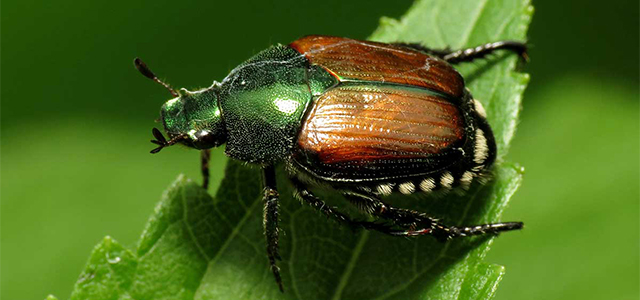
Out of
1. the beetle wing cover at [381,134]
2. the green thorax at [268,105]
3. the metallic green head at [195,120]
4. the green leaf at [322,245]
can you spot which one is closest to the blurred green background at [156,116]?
the green leaf at [322,245]

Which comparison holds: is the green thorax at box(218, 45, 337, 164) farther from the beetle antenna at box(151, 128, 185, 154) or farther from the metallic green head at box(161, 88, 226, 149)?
the beetle antenna at box(151, 128, 185, 154)

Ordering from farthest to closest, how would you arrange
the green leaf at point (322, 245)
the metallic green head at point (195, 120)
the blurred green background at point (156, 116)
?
1. the blurred green background at point (156, 116)
2. the metallic green head at point (195, 120)
3. the green leaf at point (322, 245)

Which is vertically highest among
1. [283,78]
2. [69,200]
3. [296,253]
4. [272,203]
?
[283,78]

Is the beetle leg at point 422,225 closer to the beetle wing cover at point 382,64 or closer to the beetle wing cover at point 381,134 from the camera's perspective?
the beetle wing cover at point 381,134

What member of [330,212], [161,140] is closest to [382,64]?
[330,212]

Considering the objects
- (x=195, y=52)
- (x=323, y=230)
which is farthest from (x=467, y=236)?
(x=195, y=52)

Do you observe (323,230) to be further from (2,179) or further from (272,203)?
(2,179)
